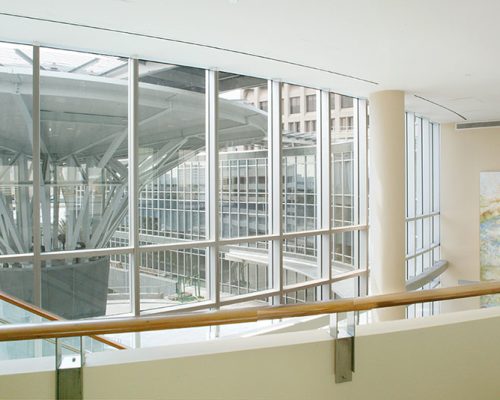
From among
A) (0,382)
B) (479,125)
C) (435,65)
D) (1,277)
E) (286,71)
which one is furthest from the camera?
(479,125)

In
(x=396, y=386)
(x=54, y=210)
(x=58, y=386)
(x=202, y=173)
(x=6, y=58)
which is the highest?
(x=6, y=58)

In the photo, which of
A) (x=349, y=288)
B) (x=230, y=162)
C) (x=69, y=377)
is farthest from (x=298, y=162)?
(x=69, y=377)

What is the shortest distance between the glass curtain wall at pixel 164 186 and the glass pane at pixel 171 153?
0.02 meters

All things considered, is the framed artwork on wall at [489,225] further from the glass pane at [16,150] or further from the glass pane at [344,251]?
the glass pane at [16,150]

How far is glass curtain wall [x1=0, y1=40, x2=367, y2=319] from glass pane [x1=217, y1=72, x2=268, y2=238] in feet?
0.06

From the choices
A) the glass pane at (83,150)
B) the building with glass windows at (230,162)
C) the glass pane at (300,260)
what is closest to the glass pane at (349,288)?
the building with glass windows at (230,162)


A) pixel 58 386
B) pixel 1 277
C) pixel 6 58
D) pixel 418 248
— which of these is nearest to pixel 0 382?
pixel 58 386

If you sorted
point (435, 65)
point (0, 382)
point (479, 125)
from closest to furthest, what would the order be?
point (0, 382) < point (435, 65) < point (479, 125)

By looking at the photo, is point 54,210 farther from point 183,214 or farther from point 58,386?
point 58,386

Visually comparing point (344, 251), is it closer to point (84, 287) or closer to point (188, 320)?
point (84, 287)

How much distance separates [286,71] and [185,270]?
329 cm

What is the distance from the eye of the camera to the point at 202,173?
6.20 metres

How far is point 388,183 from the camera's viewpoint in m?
7.06

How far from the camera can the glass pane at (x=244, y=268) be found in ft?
21.1
